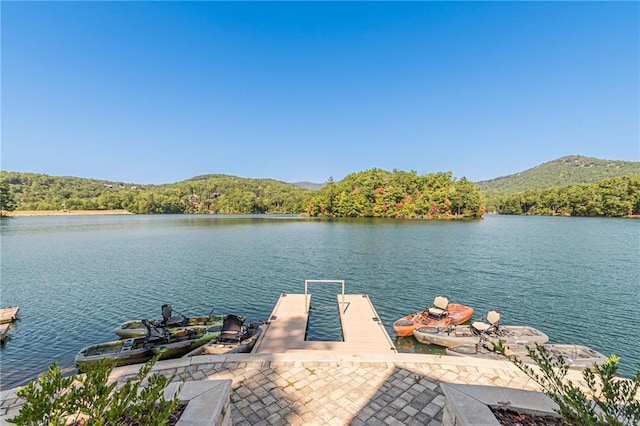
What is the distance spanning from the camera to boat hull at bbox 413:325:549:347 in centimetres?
1019

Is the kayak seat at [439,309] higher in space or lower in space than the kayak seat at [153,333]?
lower

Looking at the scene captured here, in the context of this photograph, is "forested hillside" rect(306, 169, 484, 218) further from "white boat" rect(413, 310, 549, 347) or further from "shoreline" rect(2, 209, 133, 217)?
"shoreline" rect(2, 209, 133, 217)

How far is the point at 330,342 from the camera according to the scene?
30.8 feet

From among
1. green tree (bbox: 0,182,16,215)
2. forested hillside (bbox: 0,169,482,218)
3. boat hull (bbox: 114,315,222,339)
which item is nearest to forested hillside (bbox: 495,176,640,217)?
forested hillside (bbox: 0,169,482,218)

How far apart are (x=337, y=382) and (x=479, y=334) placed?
281 inches

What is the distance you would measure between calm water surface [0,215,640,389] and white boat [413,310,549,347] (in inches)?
21.6

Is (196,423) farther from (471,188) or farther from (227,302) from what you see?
(471,188)

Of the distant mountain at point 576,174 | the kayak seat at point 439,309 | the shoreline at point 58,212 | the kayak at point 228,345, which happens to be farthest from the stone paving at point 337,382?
the distant mountain at point 576,174

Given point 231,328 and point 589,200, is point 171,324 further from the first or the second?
point 589,200

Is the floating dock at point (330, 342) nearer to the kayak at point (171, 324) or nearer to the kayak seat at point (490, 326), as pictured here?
the kayak at point (171, 324)

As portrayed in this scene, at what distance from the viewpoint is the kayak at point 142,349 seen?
327 inches

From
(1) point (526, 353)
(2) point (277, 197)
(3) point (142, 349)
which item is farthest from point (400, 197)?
(3) point (142, 349)

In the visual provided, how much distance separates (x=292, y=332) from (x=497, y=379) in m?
6.60

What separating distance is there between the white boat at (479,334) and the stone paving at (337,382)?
4088mm
